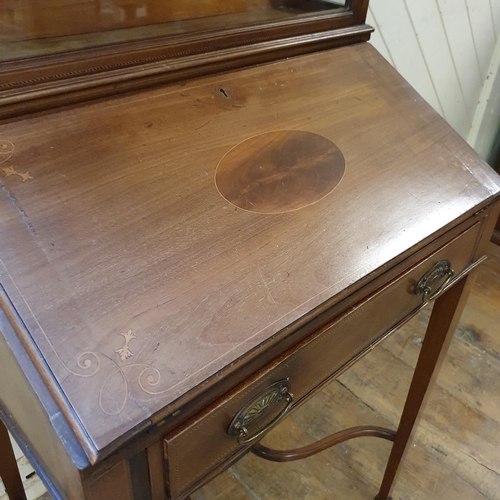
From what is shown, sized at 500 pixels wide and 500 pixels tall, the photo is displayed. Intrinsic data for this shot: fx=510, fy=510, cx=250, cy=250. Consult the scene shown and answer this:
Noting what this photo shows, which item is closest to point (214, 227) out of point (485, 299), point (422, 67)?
point (422, 67)

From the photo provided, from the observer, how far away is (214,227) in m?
0.61

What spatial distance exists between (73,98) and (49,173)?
124 mm

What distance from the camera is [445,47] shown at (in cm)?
174

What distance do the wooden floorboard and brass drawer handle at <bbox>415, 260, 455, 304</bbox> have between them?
2.49ft

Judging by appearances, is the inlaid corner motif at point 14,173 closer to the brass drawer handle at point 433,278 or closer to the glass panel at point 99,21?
the glass panel at point 99,21

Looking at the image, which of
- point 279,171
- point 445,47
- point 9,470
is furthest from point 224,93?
point 445,47

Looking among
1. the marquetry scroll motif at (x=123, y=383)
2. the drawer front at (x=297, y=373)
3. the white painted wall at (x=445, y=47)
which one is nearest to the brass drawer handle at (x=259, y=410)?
the drawer front at (x=297, y=373)

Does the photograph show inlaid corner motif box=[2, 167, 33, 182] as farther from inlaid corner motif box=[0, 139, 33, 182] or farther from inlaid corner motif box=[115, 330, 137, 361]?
inlaid corner motif box=[115, 330, 137, 361]

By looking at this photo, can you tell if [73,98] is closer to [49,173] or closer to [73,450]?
[49,173]

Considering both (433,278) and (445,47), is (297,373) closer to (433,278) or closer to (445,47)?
(433,278)

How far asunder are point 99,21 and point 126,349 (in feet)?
1.48

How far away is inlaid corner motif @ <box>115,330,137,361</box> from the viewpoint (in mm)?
474

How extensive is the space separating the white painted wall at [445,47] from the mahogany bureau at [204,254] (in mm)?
727

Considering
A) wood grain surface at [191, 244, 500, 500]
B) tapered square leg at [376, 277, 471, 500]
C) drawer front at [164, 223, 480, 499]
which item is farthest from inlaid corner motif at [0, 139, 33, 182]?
wood grain surface at [191, 244, 500, 500]
